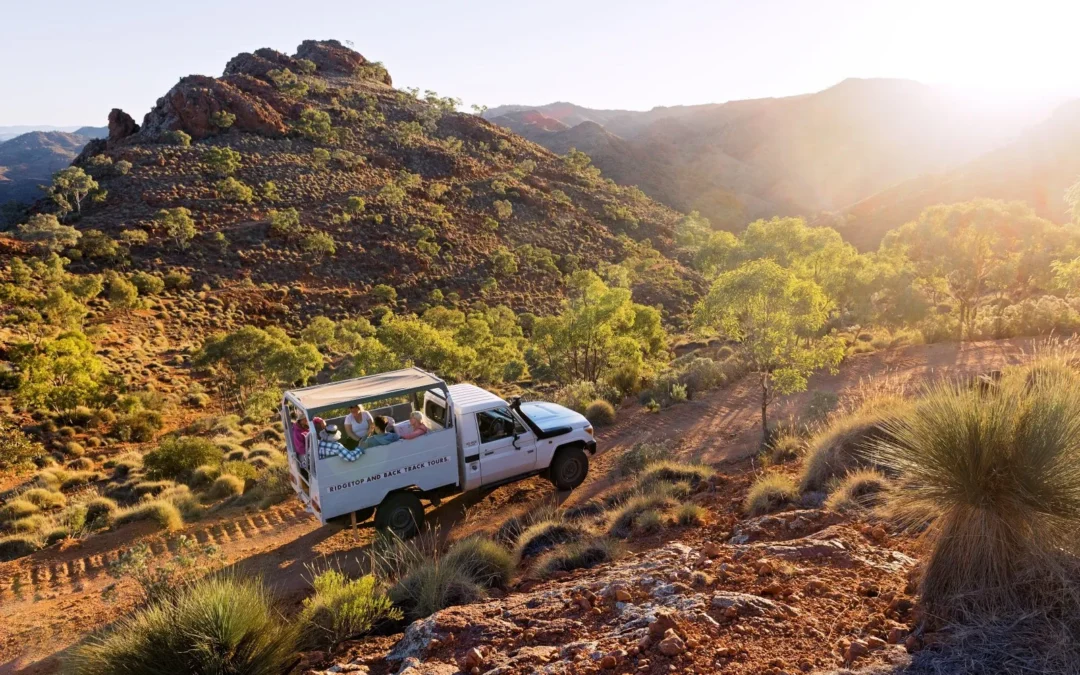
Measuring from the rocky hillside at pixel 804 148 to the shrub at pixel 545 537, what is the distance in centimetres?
9429

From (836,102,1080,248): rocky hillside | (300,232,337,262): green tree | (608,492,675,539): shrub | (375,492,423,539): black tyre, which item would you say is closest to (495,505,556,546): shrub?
(608,492,675,539): shrub

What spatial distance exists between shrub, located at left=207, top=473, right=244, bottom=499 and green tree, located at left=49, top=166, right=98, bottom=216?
5359 centimetres

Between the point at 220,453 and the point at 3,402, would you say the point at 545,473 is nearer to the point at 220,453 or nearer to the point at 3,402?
the point at 220,453

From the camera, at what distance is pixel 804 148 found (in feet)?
443

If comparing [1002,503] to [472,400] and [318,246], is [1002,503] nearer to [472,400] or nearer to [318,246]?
[472,400]

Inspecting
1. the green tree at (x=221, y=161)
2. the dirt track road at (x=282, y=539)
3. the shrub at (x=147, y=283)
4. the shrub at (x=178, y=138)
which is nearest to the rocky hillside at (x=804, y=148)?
the green tree at (x=221, y=161)

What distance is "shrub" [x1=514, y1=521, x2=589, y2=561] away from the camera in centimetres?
752

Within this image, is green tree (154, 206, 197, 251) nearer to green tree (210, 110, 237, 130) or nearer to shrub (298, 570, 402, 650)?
green tree (210, 110, 237, 130)

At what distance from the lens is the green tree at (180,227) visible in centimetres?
4681

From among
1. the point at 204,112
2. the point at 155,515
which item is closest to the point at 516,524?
the point at 155,515

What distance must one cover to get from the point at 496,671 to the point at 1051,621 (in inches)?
138

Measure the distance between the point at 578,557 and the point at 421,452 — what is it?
3.16m

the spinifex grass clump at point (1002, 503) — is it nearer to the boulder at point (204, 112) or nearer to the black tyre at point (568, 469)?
the black tyre at point (568, 469)

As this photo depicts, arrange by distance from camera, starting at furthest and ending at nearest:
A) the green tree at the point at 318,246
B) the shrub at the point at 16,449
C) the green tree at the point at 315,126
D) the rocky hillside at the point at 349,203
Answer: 1. the green tree at the point at 315,126
2. the green tree at the point at 318,246
3. the rocky hillside at the point at 349,203
4. the shrub at the point at 16,449
